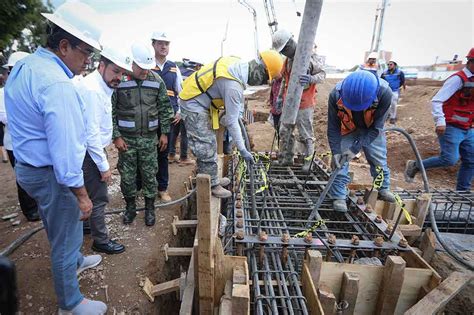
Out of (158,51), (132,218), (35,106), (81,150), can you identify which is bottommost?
(132,218)

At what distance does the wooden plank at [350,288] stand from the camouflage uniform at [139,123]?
2.32 meters

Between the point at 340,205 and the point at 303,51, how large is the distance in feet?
6.17

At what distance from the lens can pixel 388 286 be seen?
2.25 metres

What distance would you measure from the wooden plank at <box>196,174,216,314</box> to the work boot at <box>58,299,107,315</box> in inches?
32.1

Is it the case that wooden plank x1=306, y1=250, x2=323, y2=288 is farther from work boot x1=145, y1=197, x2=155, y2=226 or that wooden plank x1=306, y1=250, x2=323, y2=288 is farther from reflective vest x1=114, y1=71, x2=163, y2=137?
reflective vest x1=114, y1=71, x2=163, y2=137

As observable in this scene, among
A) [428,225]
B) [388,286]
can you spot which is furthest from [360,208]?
[428,225]

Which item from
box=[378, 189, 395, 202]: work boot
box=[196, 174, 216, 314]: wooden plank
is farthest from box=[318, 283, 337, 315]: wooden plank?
box=[378, 189, 395, 202]: work boot

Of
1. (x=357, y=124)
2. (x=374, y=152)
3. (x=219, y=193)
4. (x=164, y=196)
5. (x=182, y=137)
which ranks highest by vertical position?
(x=357, y=124)

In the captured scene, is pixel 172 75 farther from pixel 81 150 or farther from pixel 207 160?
pixel 81 150

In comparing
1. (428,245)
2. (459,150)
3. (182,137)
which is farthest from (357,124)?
(182,137)

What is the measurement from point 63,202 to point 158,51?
120 inches

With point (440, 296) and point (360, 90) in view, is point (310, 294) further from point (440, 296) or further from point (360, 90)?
point (360, 90)

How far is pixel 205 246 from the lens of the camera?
184cm

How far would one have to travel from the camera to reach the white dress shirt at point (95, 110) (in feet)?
7.86
